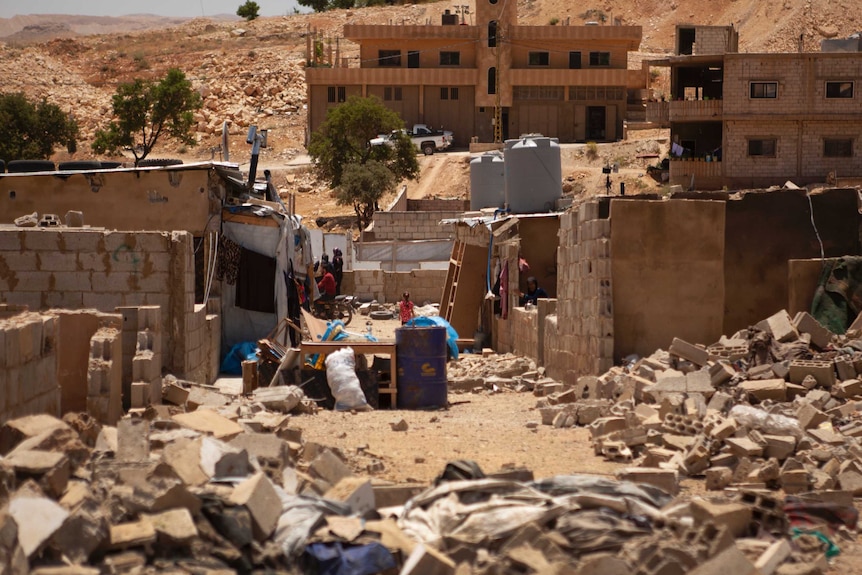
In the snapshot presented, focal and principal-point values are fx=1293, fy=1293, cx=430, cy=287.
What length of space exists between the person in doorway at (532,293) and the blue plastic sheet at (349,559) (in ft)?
41.5

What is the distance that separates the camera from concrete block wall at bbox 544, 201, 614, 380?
564 inches

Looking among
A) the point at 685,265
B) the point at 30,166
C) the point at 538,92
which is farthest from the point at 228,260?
the point at 538,92

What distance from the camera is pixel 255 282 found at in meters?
18.0

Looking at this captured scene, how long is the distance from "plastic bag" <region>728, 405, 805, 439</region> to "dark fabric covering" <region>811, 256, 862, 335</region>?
3.65 metres

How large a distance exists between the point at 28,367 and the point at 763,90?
36.6 m

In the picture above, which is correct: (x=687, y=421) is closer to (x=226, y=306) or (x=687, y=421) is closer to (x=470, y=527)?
(x=470, y=527)

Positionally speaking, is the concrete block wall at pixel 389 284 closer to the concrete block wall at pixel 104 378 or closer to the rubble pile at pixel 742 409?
the rubble pile at pixel 742 409

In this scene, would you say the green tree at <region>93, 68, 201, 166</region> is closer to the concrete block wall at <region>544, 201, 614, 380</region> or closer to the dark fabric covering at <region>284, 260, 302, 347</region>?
the dark fabric covering at <region>284, 260, 302, 347</region>

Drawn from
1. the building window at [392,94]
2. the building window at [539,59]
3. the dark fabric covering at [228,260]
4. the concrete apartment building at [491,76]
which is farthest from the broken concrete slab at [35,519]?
the building window at [539,59]

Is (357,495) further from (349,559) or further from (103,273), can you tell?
(103,273)

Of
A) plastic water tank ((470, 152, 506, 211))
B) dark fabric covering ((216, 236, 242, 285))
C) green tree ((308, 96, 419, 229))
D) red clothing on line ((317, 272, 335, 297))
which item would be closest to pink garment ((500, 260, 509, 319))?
dark fabric covering ((216, 236, 242, 285))

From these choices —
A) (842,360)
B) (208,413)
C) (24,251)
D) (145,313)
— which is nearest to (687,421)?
(842,360)

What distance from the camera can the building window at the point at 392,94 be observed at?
61.2 m

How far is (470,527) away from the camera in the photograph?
721 cm
